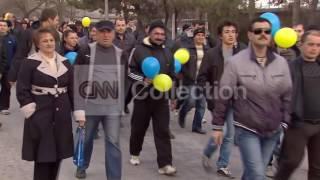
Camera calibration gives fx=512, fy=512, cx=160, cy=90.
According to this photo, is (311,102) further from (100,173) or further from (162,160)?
(100,173)

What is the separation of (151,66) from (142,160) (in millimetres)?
1481

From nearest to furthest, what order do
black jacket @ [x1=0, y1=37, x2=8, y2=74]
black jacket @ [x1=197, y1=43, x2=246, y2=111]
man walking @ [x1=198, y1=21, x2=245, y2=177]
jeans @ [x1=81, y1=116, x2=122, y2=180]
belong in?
jeans @ [x1=81, y1=116, x2=122, y2=180]
man walking @ [x1=198, y1=21, x2=245, y2=177]
black jacket @ [x1=197, y1=43, x2=246, y2=111]
black jacket @ [x1=0, y1=37, x2=8, y2=74]

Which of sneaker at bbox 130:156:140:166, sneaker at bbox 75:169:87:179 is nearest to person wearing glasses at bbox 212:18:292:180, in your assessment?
sneaker at bbox 75:169:87:179

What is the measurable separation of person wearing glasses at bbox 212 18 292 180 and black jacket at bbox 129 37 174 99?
6.12ft

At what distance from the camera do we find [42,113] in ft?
15.0

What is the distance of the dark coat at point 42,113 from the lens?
4531 mm

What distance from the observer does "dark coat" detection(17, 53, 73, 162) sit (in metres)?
4.53

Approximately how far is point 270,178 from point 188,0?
68.5 feet

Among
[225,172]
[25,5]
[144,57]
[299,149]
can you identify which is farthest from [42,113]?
[25,5]

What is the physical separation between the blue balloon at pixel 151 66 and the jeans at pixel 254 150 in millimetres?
1785

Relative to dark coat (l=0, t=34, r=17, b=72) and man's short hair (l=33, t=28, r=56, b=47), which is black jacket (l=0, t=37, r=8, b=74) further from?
man's short hair (l=33, t=28, r=56, b=47)

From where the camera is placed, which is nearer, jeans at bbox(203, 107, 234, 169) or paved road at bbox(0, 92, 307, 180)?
jeans at bbox(203, 107, 234, 169)

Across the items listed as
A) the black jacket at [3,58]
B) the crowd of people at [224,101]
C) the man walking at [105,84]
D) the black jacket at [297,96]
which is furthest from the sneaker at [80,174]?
the black jacket at [3,58]

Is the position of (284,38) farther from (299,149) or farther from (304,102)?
(299,149)
